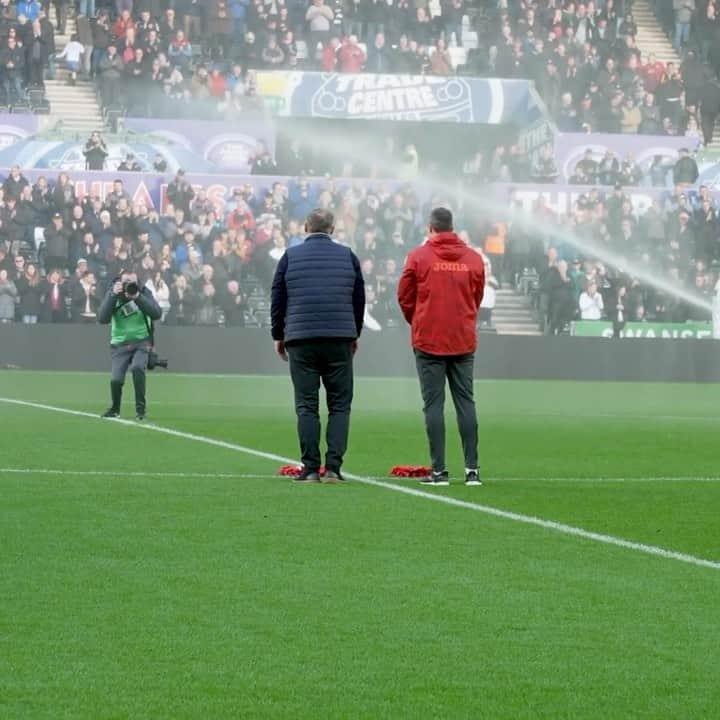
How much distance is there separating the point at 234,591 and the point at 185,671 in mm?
1702

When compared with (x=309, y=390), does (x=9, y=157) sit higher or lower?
higher

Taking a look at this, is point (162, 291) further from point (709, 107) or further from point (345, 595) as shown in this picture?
point (345, 595)

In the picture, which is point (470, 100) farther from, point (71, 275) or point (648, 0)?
point (71, 275)

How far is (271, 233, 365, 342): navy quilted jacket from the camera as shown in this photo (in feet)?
45.6

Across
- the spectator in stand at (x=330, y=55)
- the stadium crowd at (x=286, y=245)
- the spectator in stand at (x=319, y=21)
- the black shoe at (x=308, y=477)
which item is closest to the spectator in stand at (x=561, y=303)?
the stadium crowd at (x=286, y=245)

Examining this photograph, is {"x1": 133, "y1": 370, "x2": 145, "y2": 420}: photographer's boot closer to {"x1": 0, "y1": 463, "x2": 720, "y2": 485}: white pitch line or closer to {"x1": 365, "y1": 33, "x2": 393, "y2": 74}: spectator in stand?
{"x1": 0, "y1": 463, "x2": 720, "y2": 485}: white pitch line

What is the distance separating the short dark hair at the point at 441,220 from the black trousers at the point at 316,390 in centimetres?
103

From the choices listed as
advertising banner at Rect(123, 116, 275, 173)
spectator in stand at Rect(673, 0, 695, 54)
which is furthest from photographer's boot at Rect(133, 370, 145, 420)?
spectator in stand at Rect(673, 0, 695, 54)

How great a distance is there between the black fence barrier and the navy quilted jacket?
2124cm

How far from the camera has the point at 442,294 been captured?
45.6 ft

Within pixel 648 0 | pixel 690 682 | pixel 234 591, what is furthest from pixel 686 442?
pixel 648 0

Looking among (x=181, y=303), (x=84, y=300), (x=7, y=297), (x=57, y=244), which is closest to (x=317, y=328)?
(x=84, y=300)

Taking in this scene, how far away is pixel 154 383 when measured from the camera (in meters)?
31.9

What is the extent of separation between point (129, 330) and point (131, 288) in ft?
1.99
